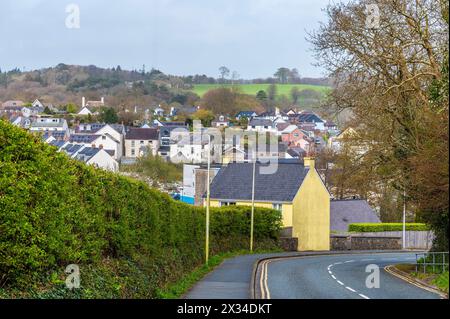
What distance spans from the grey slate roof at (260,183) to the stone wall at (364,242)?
559 cm

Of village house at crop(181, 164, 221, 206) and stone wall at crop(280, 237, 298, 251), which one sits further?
village house at crop(181, 164, 221, 206)

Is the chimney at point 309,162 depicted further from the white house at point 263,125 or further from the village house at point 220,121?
the white house at point 263,125

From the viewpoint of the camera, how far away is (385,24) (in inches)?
1252

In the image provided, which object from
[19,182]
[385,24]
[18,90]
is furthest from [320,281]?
[18,90]

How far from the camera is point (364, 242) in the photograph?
2581 inches

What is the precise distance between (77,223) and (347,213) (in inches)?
2409

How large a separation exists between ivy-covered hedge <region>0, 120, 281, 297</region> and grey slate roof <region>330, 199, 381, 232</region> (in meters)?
45.8

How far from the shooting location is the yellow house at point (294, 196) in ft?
215

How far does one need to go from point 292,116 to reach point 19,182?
14973 centimetres

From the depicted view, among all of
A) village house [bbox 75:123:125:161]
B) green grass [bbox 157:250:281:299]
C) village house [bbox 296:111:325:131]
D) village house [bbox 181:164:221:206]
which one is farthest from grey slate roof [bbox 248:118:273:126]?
green grass [bbox 157:250:281:299]

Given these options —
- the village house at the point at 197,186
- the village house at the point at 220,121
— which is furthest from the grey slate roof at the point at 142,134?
the village house at the point at 197,186

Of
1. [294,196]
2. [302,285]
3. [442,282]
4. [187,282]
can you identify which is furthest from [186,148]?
[442,282]

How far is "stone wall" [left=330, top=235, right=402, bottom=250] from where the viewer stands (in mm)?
65562

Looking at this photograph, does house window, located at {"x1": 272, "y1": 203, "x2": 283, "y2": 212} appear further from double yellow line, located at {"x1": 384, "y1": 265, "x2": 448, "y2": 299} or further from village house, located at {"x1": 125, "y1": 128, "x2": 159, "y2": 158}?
village house, located at {"x1": 125, "y1": 128, "x2": 159, "y2": 158}
